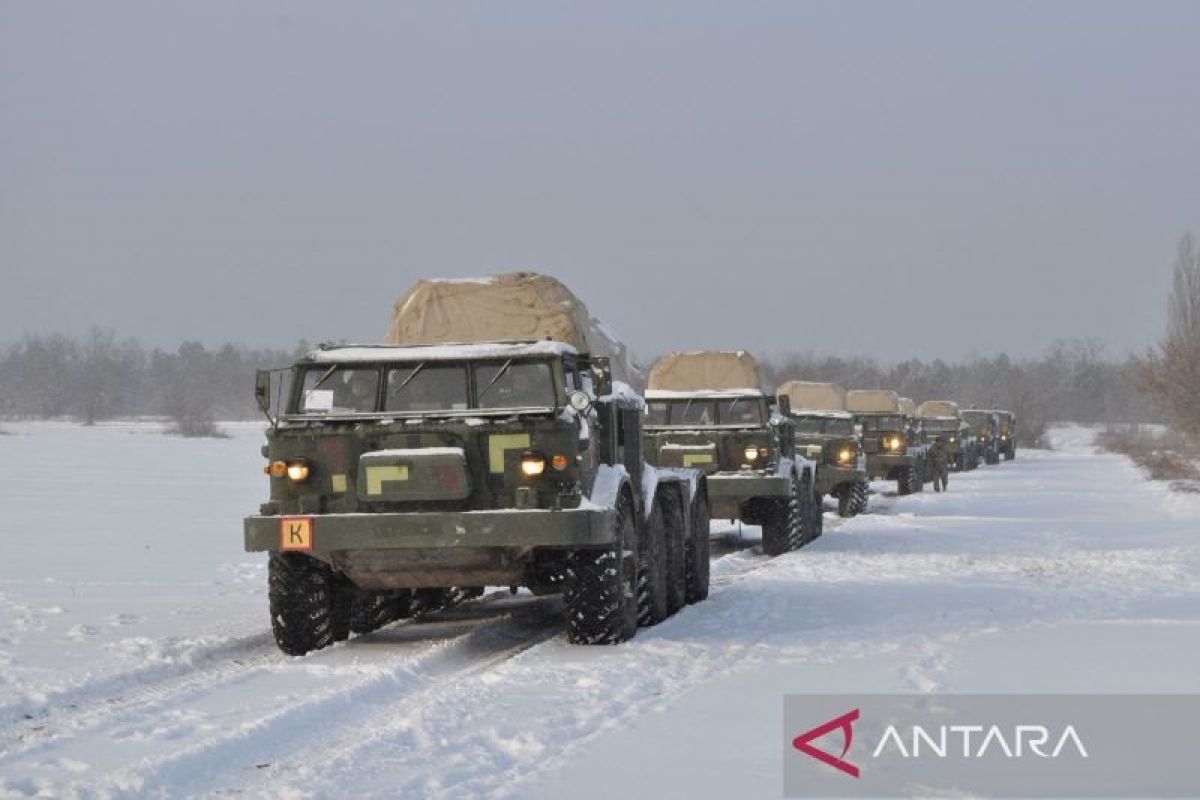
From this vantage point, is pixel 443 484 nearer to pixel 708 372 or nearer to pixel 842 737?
pixel 842 737

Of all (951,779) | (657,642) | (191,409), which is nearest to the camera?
(951,779)

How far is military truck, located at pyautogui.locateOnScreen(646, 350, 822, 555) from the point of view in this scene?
703 inches

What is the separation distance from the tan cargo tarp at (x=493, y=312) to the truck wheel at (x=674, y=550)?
146 cm

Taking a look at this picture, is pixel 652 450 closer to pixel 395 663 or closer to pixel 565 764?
pixel 395 663

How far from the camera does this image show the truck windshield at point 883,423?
33.5 meters

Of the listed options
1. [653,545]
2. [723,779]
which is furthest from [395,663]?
[723,779]

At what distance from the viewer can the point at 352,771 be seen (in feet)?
20.4

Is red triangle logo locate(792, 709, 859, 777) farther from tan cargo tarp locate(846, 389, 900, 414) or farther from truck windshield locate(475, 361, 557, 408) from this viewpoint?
tan cargo tarp locate(846, 389, 900, 414)

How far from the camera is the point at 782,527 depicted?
18344 mm

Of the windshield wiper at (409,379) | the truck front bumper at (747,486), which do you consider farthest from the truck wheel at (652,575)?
the truck front bumper at (747,486)

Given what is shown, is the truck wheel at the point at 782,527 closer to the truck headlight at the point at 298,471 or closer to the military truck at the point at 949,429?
the truck headlight at the point at 298,471

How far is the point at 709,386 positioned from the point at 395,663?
11.0 m

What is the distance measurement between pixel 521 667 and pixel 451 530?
102 cm

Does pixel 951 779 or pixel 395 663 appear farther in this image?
pixel 395 663
